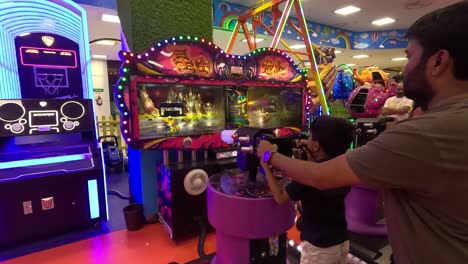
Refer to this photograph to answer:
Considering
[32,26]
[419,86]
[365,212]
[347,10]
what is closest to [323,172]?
[419,86]

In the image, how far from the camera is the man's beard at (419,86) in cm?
79

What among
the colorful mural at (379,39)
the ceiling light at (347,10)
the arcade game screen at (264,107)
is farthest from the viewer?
the colorful mural at (379,39)

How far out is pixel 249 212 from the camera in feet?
4.80

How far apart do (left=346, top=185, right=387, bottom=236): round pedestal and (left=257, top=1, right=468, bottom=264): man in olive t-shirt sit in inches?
76.8

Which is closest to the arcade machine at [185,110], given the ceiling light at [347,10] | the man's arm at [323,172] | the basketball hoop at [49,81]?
the man's arm at [323,172]

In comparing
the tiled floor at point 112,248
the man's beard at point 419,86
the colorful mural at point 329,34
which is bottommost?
the tiled floor at point 112,248

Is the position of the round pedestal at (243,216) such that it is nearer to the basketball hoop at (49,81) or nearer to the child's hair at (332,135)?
the child's hair at (332,135)

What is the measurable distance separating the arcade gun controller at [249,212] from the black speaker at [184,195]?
810 millimetres

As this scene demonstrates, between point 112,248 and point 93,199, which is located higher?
point 93,199

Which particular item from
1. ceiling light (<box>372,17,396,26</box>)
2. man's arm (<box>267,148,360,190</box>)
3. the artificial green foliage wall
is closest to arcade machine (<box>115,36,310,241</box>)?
the artificial green foliage wall

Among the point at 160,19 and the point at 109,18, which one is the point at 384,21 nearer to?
the point at 109,18

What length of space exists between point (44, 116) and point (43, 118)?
0.02m

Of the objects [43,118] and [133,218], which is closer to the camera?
[43,118]

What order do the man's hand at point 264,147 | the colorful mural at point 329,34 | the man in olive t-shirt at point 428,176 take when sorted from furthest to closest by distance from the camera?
1. the colorful mural at point 329,34
2. the man's hand at point 264,147
3. the man in olive t-shirt at point 428,176
